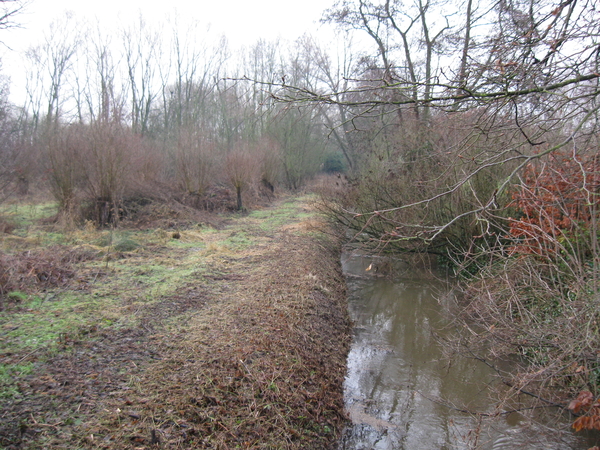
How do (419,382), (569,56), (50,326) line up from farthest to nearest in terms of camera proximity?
1. (419,382)
2. (50,326)
3. (569,56)

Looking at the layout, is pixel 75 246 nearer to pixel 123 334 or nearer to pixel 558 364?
pixel 123 334

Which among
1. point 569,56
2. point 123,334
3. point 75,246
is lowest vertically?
point 123,334

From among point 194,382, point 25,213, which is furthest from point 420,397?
point 25,213

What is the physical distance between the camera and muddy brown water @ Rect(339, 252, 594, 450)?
13.2 feet

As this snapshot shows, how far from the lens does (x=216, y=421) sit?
339 centimetres

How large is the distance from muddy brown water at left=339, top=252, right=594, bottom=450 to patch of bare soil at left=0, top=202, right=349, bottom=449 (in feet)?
1.18

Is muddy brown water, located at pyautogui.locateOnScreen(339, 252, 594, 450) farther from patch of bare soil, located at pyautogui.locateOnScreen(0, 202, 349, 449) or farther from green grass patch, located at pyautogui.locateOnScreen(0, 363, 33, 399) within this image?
green grass patch, located at pyautogui.locateOnScreen(0, 363, 33, 399)

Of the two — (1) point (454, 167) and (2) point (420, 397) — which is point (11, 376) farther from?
(1) point (454, 167)

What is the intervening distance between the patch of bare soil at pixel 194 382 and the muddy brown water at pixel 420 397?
36cm

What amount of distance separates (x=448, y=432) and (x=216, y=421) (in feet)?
8.02

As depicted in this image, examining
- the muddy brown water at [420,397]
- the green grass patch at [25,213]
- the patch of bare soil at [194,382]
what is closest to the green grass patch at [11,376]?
the patch of bare soil at [194,382]

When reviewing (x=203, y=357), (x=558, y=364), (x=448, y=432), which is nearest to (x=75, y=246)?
(x=203, y=357)

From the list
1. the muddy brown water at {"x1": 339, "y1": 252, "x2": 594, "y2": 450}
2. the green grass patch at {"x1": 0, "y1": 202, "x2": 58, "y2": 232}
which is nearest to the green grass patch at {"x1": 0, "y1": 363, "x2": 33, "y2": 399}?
the muddy brown water at {"x1": 339, "y1": 252, "x2": 594, "y2": 450}

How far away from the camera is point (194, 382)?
382cm
